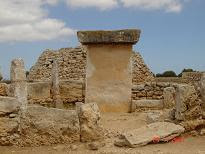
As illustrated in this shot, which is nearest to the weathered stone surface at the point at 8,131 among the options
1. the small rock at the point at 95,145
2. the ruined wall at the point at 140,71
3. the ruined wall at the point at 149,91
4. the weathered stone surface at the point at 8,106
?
the weathered stone surface at the point at 8,106

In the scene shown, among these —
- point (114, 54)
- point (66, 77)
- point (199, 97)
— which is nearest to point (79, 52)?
point (66, 77)

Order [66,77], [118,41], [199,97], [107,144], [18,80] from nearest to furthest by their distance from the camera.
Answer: [107,144]
[199,97]
[18,80]
[118,41]
[66,77]

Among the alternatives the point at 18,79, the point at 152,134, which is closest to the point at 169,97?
the point at 18,79

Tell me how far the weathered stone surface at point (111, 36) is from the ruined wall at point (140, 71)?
10638 mm

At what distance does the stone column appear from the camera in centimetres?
1230

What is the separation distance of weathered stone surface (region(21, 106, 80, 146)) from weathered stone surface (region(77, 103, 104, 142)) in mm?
83

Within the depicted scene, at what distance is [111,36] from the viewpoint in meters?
12.1

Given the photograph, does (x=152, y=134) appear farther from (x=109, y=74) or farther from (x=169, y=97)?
(x=169, y=97)

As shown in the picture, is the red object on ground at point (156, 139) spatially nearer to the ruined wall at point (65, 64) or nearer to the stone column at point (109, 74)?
the stone column at point (109, 74)

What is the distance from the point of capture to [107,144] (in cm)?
720

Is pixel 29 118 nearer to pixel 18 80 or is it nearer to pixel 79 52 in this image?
pixel 18 80

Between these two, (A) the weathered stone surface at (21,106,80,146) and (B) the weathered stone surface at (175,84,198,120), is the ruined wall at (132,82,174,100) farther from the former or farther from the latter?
(A) the weathered stone surface at (21,106,80,146)

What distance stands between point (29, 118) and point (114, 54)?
5.47 metres

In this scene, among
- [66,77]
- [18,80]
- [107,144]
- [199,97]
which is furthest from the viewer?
[66,77]
